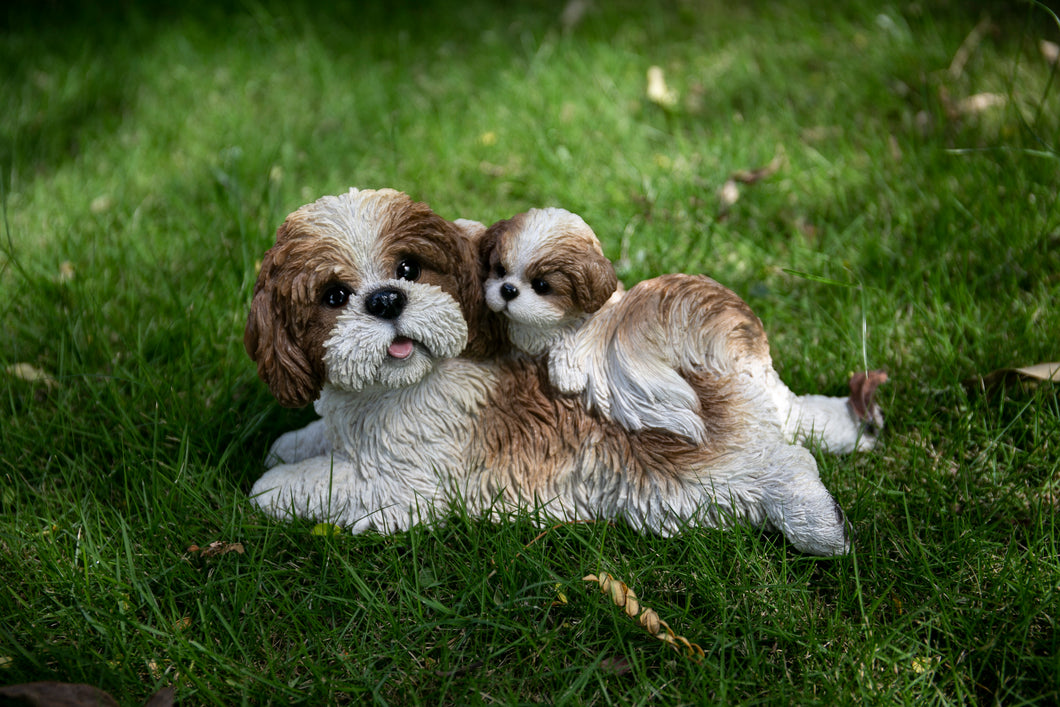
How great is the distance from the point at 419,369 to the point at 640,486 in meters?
0.69

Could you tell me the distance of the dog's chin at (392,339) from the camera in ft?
6.51

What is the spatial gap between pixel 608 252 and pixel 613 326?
4.66 feet

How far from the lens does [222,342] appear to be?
123 inches

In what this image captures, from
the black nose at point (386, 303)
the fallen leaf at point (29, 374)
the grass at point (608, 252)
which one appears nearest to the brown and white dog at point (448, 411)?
the black nose at point (386, 303)

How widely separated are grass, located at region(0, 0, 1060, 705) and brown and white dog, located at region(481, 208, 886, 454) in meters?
0.41

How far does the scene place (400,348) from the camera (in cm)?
203

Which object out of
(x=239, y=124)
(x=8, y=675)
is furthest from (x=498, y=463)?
(x=239, y=124)

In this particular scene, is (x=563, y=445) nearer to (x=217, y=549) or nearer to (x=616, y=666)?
(x=616, y=666)

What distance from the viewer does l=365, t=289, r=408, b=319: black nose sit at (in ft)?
6.49

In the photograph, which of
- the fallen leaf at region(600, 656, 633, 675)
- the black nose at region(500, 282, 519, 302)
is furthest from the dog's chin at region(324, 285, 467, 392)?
the fallen leaf at region(600, 656, 633, 675)

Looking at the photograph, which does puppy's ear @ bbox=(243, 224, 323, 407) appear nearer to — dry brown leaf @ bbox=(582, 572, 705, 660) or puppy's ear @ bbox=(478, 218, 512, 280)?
puppy's ear @ bbox=(478, 218, 512, 280)

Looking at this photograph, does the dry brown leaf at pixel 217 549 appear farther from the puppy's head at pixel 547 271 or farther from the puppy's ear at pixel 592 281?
the puppy's ear at pixel 592 281

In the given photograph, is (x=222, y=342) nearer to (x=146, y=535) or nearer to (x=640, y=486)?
(x=146, y=535)

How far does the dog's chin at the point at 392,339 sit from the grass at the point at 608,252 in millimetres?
552
